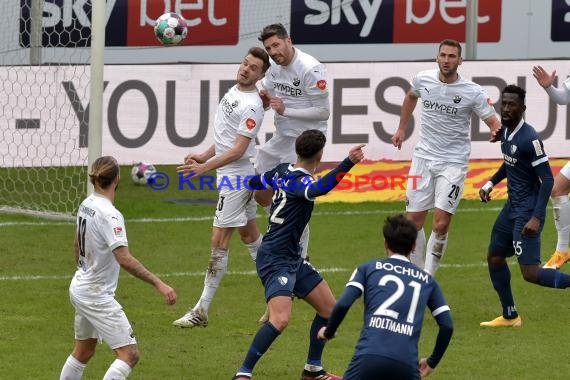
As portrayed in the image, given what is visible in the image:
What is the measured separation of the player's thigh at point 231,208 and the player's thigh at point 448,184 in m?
1.91

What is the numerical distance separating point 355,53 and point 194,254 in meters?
6.84

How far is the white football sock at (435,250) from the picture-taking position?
12.5m

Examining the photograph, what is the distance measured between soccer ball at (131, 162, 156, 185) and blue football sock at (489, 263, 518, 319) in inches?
324

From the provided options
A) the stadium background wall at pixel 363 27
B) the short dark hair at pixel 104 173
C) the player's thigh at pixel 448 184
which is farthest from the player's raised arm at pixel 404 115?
the stadium background wall at pixel 363 27

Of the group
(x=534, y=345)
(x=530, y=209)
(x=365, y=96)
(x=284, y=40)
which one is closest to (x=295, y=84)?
(x=284, y=40)

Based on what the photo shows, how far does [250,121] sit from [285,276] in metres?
2.36

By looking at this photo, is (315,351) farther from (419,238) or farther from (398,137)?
(398,137)

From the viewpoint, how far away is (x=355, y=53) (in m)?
20.9

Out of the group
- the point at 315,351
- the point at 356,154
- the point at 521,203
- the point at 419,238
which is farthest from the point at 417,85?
the point at 315,351

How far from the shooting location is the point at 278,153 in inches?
489

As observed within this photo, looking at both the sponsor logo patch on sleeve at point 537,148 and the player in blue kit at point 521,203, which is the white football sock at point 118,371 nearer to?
the player in blue kit at point 521,203

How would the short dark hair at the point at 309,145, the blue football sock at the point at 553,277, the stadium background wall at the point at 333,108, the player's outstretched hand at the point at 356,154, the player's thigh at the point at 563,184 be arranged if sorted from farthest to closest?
1. the stadium background wall at the point at 333,108
2. the player's thigh at the point at 563,184
3. the blue football sock at the point at 553,277
4. the short dark hair at the point at 309,145
5. the player's outstretched hand at the point at 356,154

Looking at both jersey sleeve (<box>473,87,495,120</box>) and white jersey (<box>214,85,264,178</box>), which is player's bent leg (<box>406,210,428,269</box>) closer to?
jersey sleeve (<box>473,87,495,120</box>)

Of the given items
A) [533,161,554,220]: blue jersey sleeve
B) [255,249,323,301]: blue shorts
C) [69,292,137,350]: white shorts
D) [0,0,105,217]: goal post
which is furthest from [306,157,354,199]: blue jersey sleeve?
[0,0,105,217]: goal post
